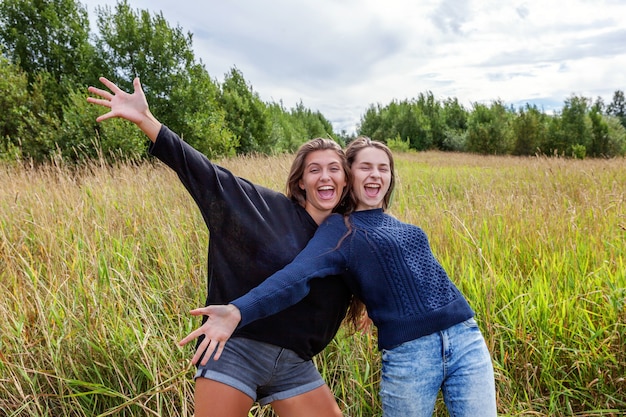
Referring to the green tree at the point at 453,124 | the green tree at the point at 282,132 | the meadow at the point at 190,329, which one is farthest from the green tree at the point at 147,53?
the green tree at the point at 453,124

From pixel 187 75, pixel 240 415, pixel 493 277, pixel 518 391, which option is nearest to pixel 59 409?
pixel 240 415

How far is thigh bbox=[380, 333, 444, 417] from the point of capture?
1355 millimetres

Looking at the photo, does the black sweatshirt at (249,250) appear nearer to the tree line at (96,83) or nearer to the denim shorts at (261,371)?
the denim shorts at (261,371)

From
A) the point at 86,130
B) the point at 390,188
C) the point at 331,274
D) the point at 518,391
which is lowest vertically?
the point at 518,391

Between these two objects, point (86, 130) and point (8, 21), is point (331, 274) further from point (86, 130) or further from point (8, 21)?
point (8, 21)

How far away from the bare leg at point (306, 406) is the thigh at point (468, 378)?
43 centimetres

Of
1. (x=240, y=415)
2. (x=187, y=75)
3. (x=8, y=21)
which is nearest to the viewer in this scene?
(x=240, y=415)

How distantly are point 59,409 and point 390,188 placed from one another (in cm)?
177

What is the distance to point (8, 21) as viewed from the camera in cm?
1158

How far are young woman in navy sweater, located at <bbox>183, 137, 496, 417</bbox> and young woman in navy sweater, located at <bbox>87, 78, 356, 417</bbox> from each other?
14 centimetres

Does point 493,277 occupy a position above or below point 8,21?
below

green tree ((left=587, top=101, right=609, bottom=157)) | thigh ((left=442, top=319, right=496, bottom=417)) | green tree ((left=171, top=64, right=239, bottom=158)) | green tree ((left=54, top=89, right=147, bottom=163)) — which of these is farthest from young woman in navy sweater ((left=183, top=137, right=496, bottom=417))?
green tree ((left=587, top=101, right=609, bottom=157))

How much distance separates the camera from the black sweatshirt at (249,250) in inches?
57.3

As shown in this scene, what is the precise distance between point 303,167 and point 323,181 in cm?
15
